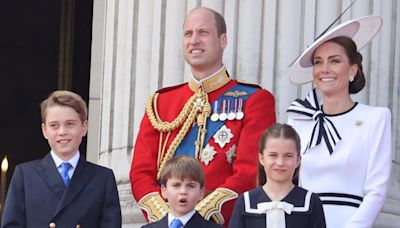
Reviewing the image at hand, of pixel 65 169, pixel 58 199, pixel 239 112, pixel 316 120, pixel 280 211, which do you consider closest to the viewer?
pixel 280 211

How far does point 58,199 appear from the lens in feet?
21.4

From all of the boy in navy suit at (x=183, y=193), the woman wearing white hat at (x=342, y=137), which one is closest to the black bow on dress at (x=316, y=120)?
the woman wearing white hat at (x=342, y=137)

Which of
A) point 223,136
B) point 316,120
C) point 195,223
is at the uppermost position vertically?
point 316,120

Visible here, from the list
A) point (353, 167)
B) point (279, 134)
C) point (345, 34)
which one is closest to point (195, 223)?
point (279, 134)

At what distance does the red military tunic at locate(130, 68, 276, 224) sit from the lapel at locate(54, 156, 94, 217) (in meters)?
0.37

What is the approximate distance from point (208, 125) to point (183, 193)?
0.85 m

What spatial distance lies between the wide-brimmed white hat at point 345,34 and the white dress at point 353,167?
378mm

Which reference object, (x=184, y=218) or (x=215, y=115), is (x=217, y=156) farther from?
Answer: (x=184, y=218)

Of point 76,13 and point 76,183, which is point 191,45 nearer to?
point 76,183

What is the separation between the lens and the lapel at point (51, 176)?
6535 millimetres

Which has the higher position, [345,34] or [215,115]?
[345,34]

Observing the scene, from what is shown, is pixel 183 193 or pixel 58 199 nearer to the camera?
pixel 183 193

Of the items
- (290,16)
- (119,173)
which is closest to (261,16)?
(290,16)

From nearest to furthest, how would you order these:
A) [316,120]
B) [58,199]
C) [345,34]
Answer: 1. [58,199]
2. [316,120]
3. [345,34]
